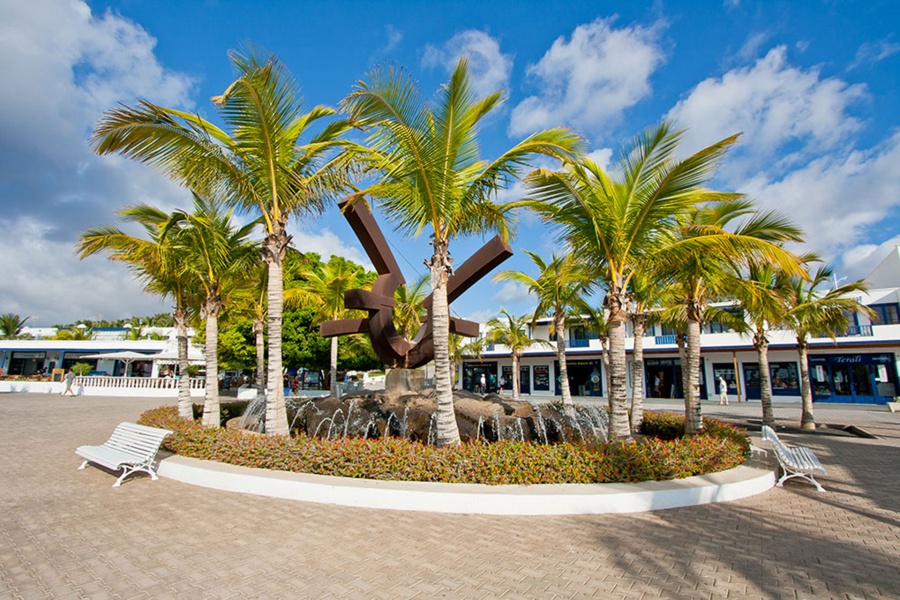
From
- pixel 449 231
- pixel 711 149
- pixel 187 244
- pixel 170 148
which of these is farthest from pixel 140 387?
pixel 711 149

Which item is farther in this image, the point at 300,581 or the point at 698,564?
the point at 698,564

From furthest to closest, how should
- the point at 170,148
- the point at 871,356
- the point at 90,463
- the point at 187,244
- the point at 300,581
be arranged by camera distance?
the point at 871,356, the point at 187,244, the point at 90,463, the point at 170,148, the point at 300,581

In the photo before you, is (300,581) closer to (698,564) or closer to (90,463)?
(698,564)

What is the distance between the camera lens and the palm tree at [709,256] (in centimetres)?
809

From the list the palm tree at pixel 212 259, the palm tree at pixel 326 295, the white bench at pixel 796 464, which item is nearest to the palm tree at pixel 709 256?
the white bench at pixel 796 464

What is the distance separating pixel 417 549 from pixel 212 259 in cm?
840

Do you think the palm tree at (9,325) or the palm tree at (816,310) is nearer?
the palm tree at (816,310)

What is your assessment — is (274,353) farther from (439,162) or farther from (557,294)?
(557,294)

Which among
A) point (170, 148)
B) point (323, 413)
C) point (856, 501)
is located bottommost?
point (856, 501)

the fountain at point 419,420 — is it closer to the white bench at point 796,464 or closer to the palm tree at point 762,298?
the white bench at point 796,464

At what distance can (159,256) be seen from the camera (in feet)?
35.3

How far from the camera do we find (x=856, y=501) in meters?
7.09

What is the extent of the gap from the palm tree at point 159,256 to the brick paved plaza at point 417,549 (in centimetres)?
459

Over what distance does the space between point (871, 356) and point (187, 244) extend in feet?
121
